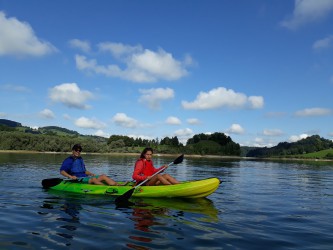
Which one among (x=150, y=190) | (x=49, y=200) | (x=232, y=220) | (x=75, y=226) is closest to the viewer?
(x=75, y=226)

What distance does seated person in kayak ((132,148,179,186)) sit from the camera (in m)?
14.0

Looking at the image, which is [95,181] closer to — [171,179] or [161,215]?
[171,179]

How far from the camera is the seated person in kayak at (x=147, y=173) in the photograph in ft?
45.9

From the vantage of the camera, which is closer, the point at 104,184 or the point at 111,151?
the point at 104,184

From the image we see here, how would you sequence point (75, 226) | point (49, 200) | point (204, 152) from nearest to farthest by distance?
point (75, 226) → point (49, 200) → point (204, 152)

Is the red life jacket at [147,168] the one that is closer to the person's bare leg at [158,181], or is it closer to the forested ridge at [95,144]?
the person's bare leg at [158,181]

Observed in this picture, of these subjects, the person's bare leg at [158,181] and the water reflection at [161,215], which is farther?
the person's bare leg at [158,181]

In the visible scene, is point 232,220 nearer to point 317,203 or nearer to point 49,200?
point 317,203

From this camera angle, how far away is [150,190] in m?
13.7

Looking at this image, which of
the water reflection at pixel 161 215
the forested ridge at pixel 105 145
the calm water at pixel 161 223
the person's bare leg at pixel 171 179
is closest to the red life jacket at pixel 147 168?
the person's bare leg at pixel 171 179

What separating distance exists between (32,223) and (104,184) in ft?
19.7

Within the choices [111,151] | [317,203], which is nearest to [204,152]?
[111,151]

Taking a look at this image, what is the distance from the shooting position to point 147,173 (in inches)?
564

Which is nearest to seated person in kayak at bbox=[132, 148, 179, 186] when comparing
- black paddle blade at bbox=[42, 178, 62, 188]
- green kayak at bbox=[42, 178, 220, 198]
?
green kayak at bbox=[42, 178, 220, 198]
